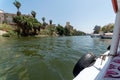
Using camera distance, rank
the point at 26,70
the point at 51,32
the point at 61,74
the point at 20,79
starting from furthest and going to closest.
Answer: the point at 51,32
the point at 26,70
the point at 61,74
the point at 20,79

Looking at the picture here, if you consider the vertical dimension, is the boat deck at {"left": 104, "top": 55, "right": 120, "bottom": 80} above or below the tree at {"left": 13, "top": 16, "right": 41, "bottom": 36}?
below

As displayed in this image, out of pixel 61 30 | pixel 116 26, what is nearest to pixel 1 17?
pixel 61 30

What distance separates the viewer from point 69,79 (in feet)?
19.3

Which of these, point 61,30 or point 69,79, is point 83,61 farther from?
point 61,30

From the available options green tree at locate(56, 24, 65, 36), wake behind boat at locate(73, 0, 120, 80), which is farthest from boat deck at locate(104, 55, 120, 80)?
green tree at locate(56, 24, 65, 36)

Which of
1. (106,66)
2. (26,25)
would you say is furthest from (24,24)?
(106,66)

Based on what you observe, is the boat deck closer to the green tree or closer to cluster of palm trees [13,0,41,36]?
cluster of palm trees [13,0,41,36]

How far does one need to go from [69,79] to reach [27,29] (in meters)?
44.7

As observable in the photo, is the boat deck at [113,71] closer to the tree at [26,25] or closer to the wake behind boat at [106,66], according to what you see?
the wake behind boat at [106,66]

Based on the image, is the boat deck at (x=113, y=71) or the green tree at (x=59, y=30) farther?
the green tree at (x=59, y=30)

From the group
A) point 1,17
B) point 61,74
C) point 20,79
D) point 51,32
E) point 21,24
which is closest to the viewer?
point 20,79

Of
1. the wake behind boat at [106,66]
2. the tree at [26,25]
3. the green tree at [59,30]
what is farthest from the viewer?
the green tree at [59,30]

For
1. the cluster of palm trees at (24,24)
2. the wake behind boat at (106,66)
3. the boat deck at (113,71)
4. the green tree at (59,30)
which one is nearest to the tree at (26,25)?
the cluster of palm trees at (24,24)

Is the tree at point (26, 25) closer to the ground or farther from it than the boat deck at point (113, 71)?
farther from it
